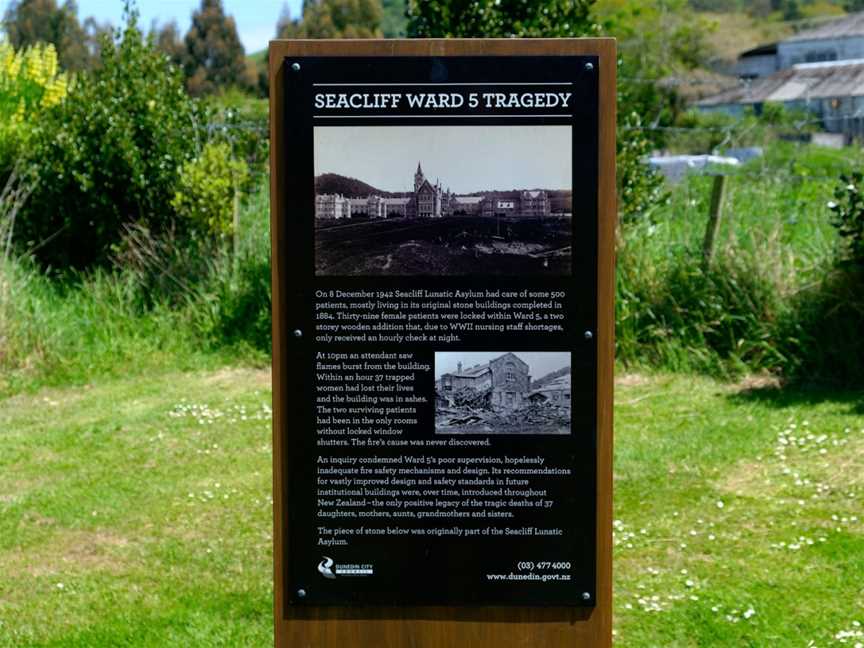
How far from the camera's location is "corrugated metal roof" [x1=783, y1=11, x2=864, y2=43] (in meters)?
99.6

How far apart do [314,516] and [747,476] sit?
4.08m

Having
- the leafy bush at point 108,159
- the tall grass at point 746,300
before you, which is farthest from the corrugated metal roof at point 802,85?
the tall grass at point 746,300

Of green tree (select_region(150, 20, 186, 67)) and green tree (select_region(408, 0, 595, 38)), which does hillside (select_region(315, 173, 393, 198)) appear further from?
green tree (select_region(150, 20, 186, 67))

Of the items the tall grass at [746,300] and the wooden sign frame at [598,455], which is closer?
the wooden sign frame at [598,455]

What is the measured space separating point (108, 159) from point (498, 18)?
363cm

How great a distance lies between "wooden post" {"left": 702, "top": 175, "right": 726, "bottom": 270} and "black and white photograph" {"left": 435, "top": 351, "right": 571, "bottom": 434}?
6.38 meters

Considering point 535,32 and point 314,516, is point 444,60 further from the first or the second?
point 535,32

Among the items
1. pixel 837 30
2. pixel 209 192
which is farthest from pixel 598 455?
pixel 837 30

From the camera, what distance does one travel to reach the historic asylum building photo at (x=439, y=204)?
3375 millimetres

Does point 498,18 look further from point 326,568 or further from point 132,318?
point 326,568

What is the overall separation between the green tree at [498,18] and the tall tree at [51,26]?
202 ft

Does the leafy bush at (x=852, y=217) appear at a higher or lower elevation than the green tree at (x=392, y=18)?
lower

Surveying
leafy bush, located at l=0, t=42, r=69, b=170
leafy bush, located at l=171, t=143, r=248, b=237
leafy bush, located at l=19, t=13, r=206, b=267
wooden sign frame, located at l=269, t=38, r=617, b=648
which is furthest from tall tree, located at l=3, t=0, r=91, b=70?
wooden sign frame, located at l=269, t=38, r=617, b=648

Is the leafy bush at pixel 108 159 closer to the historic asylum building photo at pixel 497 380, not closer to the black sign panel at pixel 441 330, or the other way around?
the black sign panel at pixel 441 330
